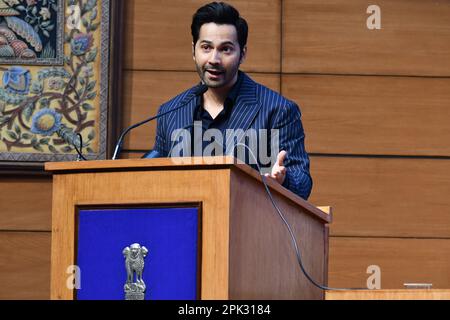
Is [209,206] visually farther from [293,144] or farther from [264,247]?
[293,144]

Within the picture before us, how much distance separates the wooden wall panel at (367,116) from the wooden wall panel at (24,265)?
47.3 inches

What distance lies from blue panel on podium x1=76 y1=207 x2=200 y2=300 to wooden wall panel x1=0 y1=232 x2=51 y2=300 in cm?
214

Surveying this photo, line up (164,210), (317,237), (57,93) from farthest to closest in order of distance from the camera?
(57,93) < (317,237) < (164,210)

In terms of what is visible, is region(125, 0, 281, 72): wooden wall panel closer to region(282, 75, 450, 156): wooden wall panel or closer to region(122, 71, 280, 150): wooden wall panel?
region(122, 71, 280, 150): wooden wall panel

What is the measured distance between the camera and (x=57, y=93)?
482cm

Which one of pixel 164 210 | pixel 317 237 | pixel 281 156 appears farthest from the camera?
pixel 317 237

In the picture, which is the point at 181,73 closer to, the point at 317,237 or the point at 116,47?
the point at 116,47

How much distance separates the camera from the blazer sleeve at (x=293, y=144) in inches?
126

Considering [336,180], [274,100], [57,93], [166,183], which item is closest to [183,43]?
[57,93]

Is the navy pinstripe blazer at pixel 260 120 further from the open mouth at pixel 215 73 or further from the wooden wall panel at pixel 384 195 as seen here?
the wooden wall panel at pixel 384 195

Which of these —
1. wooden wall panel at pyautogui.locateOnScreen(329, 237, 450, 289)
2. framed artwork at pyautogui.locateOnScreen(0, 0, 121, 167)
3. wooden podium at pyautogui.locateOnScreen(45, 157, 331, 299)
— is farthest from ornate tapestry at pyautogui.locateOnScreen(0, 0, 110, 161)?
wooden podium at pyautogui.locateOnScreen(45, 157, 331, 299)

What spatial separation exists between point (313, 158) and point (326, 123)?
0.16 m

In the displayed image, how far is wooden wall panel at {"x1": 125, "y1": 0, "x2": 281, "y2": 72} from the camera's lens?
16.1 ft
